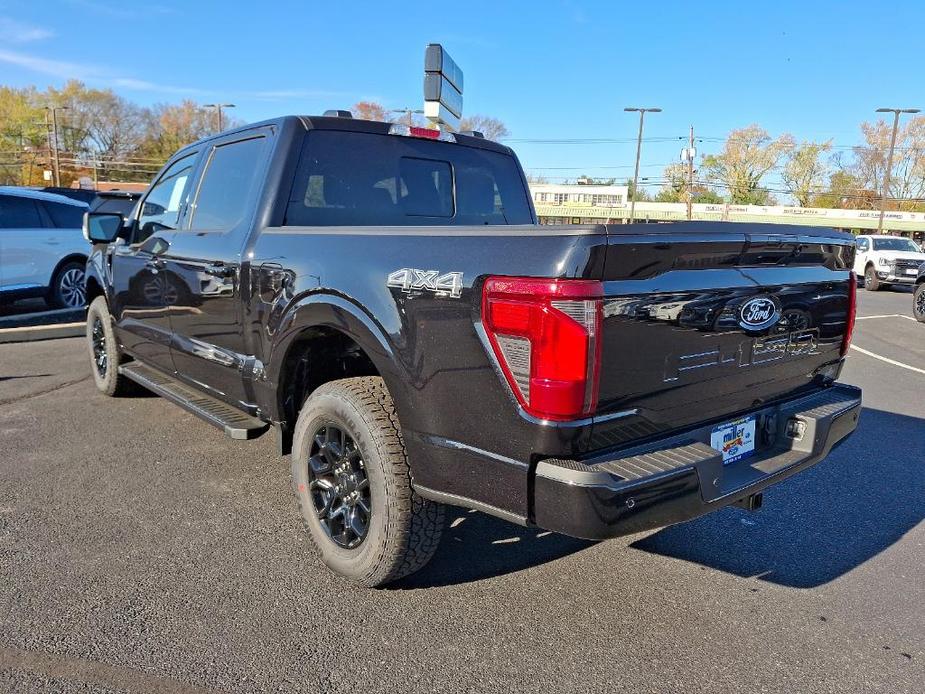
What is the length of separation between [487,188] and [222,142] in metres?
1.63

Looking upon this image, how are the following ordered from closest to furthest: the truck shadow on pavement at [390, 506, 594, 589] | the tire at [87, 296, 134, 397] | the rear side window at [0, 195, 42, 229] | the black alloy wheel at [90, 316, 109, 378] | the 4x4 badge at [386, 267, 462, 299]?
the 4x4 badge at [386, 267, 462, 299] → the truck shadow on pavement at [390, 506, 594, 589] → the tire at [87, 296, 134, 397] → the black alloy wheel at [90, 316, 109, 378] → the rear side window at [0, 195, 42, 229]

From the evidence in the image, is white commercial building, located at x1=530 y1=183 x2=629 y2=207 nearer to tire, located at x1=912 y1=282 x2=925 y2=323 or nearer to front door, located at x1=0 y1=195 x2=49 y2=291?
tire, located at x1=912 y1=282 x2=925 y2=323

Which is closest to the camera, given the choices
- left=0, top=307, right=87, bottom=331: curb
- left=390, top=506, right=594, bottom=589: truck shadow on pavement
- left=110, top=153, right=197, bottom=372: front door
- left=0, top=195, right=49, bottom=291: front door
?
left=390, top=506, right=594, bottom=589: truck shadow on pavement

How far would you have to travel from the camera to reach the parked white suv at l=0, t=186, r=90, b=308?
30.9ft

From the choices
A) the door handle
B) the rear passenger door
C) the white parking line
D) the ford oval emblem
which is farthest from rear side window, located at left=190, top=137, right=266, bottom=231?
the white parking line

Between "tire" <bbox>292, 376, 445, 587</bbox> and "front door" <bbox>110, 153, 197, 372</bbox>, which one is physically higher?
"front door" <bbox>110, 153, 197, 372</bbox>

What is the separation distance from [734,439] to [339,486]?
1653 mm

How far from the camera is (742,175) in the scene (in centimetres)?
7875

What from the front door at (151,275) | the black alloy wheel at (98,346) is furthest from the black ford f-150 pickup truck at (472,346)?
the black alloy wheel at (98,346)

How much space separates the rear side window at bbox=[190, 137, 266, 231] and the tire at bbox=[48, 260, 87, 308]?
691cm

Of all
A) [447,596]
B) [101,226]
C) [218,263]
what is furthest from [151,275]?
[447,596]

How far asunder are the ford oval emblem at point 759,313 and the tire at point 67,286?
383 inches

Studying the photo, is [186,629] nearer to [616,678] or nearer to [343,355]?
[343,355]

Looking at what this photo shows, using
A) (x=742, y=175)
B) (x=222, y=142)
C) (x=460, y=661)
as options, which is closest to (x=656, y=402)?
(x=460, y=661)
